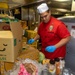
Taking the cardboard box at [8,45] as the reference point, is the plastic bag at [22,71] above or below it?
below

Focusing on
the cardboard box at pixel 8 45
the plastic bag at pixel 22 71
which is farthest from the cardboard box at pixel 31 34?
the plastic bag at pixel 22 71

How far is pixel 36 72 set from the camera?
1347 millimetres

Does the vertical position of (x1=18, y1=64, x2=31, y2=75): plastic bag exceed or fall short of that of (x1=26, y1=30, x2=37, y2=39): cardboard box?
it exceeds it

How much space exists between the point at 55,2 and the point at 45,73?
13.3 ft

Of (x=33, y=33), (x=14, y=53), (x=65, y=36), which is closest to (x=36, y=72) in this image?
(x=14, y=53)

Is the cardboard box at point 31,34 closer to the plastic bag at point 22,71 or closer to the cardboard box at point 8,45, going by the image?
the cardboard box at point 8,45

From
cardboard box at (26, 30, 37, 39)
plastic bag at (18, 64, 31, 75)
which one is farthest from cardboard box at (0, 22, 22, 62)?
cardboard box at (26, 30, 37, 39)

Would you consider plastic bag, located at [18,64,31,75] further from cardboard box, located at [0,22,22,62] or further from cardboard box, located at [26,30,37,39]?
cardboard box, located at [26,30,37,39]

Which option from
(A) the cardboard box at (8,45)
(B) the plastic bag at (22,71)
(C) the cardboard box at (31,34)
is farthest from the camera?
(C) the cardboard box at (31,34)

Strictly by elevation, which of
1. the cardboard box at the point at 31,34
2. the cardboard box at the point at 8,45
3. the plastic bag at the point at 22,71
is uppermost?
the cardboard box at the point at 8,45

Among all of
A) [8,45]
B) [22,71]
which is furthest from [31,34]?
[22,71]

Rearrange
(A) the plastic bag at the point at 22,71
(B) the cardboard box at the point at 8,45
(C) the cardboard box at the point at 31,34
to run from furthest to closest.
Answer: (C) the cardboard box at the point at 31,34 < (B) the cardboard box at the point at 8,45 < (A) the plastic bag at the point at 22,71

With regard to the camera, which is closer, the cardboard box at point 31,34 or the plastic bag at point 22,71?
the plastic bag at point 22,71

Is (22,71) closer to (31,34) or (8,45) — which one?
(8,45)
